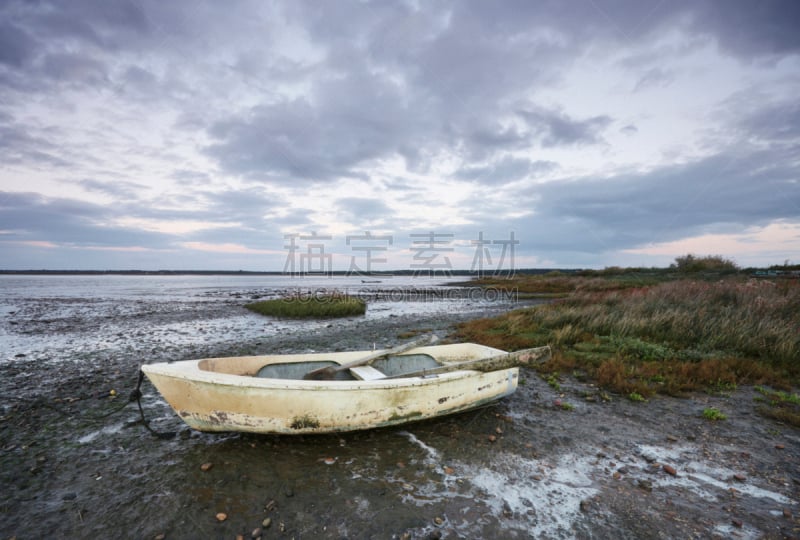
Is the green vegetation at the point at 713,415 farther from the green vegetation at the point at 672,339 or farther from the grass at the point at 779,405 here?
the green vegetation at the point at 672,339

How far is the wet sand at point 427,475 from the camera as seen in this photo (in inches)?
147

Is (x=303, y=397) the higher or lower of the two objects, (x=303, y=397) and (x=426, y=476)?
the higher

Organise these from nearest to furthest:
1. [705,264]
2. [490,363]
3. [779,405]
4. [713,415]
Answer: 1. [713,415]
2. [779,405]
3. [490,363]
4. [705,264]

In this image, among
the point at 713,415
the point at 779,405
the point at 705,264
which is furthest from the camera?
the point at 705,264

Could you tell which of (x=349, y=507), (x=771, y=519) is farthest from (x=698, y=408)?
(x=349, y=507)

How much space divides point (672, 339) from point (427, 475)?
956cm

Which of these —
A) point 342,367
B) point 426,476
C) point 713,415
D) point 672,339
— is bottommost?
point 426,476

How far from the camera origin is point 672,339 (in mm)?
10273

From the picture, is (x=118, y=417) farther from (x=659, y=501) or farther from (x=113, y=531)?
(x=659, y=501)

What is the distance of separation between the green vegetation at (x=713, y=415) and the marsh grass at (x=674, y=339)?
39.5 inches

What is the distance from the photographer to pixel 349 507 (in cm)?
399

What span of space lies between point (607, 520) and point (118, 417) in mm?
7992

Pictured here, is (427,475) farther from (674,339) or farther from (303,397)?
(674,339)

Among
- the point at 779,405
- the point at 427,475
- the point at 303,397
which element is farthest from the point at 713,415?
the point at 303,397
